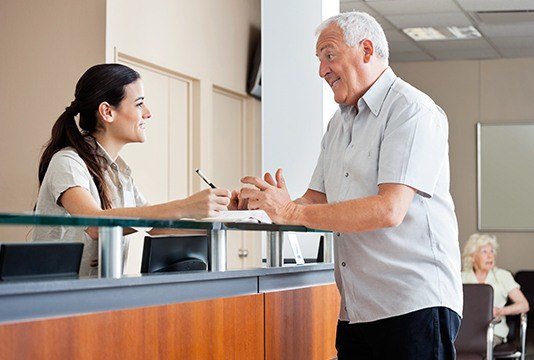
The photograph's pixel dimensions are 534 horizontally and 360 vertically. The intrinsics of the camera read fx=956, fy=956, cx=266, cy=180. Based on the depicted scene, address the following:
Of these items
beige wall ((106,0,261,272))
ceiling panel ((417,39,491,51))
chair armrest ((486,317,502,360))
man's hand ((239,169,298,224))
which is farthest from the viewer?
ceiling panel ((417,39,491,51))

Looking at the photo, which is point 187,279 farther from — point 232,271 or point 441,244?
point 441,244

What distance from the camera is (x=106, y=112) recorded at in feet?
10.5

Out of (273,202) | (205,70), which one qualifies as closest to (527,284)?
(205,70)

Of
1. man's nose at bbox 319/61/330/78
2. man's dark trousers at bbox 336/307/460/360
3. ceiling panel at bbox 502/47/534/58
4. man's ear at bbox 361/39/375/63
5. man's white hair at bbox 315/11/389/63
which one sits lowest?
man's dark trousers at bbox 336/307/460/360

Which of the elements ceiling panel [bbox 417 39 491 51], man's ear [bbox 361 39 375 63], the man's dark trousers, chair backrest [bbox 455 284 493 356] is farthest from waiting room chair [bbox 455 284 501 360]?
man's ear [bbox 361 39 375 63]

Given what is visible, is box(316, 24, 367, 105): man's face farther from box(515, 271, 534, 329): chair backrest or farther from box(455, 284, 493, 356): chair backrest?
box(515, 271, 534, 329): chair backrest

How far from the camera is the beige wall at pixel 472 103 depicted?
1074 centimetres

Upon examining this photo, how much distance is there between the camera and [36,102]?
590cm

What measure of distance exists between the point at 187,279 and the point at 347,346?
0.61 meters

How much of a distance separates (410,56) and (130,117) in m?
7.93

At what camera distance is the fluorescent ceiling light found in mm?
9328

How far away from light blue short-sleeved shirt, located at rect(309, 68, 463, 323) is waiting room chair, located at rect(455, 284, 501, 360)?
407cm

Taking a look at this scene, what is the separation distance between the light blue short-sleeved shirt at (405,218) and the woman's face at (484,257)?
510cm

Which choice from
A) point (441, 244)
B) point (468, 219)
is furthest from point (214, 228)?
point (468, 219)
